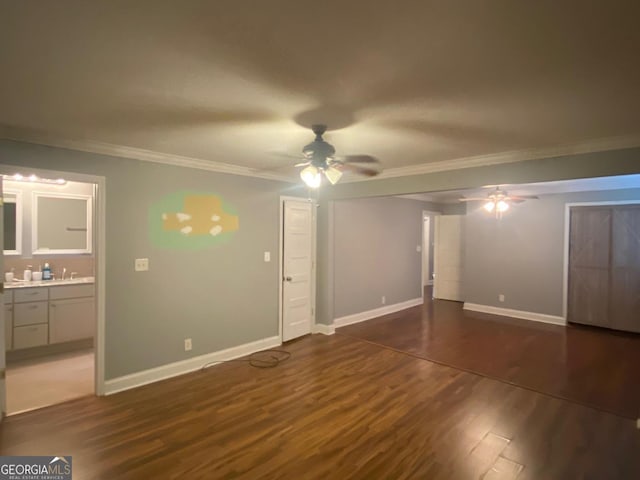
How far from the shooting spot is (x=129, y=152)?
3.42 metres

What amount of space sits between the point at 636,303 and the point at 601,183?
196cm

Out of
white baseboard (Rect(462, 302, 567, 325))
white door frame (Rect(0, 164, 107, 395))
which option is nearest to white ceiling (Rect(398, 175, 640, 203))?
white baseboard (Rect(462, 302, 567, 325))

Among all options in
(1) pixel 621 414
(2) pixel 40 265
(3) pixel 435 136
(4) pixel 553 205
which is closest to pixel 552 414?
(1) pixel 621 414

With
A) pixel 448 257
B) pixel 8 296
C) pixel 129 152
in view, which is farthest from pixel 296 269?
pixel 448 257

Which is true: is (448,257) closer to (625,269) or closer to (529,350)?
(625,269)

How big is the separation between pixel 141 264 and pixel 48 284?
5.95 ft

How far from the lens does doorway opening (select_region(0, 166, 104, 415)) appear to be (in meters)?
3.99

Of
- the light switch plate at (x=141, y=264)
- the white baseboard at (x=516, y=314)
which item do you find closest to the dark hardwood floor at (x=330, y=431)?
the light switch plate at (x=141, y=264)

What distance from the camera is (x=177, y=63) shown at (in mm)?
1665

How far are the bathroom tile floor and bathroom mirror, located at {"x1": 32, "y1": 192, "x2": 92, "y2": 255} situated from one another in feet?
4.76

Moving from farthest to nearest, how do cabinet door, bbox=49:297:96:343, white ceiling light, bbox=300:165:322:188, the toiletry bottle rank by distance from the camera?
the toiletry bottle, cabinet door, bbox=49:297:96:343, white ceiling light, bbox=300:165:322:188

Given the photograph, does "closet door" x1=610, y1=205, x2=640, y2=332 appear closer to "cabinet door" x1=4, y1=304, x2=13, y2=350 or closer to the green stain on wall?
the green stain on wall

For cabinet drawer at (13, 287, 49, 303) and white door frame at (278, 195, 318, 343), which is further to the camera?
white door frame at (278, 195, 318, 343)

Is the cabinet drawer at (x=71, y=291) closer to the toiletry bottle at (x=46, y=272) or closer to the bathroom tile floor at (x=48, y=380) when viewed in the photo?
the toiletry bottle at (x=46, y=272)
